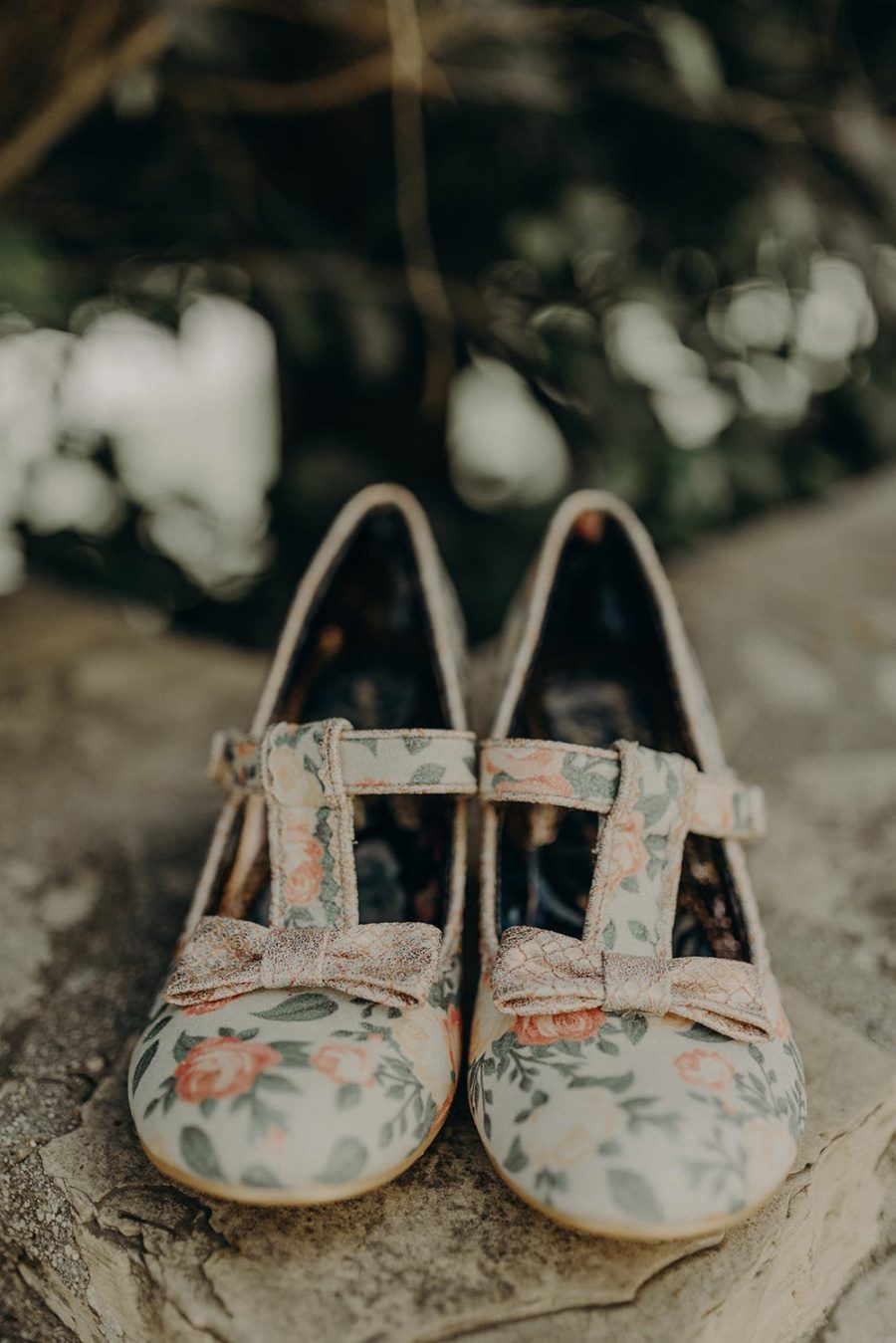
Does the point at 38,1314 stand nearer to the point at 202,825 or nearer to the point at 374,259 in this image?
the point at 202,825

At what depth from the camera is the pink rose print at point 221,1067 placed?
2.52 feet

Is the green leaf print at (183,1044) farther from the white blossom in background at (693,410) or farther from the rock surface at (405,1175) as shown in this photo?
the white blossom in background at (693,410)

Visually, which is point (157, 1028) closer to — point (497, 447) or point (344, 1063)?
point (344, 1063)

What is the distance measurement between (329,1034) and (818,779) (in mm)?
964

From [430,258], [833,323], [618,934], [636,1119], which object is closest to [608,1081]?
[636,1119]

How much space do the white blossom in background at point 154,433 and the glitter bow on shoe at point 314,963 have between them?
1200 mm

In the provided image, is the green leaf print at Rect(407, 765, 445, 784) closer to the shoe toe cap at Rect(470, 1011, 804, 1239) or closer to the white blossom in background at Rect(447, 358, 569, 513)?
the shoe toe cap at Rect(470, 1011, 804, 1239)

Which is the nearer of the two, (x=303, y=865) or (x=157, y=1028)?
(x=157, y=1028)

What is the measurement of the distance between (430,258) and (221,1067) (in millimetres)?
1476

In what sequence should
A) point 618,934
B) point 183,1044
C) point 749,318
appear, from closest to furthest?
point 183,1044 → point 618,934 → point 749,318

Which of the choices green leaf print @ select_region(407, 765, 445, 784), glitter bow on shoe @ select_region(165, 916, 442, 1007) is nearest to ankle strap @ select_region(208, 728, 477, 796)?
green leaf print @ select_region(407, 765, 445, 784)

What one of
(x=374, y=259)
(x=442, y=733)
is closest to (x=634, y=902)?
(x=442, y=733)

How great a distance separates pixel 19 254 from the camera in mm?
1233

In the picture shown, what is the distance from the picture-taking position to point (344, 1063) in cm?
79
